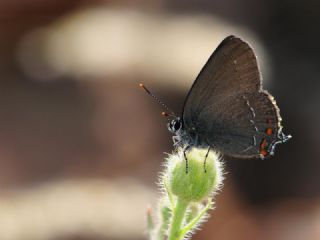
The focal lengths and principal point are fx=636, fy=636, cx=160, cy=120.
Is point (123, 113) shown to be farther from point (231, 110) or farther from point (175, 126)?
point (231, 110)

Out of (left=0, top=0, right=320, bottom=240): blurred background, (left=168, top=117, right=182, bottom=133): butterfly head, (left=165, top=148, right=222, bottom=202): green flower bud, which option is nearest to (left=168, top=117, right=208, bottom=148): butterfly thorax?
(left=168, top=117, right=182, bottom=133): butterfly head

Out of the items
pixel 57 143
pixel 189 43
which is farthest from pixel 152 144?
pixel 189 43

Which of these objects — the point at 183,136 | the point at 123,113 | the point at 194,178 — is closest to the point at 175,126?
the point at 183,136

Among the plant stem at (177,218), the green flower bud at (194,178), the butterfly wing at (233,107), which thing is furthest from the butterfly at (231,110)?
the plant stem at (177,218)

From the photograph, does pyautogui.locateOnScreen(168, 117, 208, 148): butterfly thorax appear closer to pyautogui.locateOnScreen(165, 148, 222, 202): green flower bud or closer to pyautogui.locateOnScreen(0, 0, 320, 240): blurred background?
pyautogui.locateOnScreen(165, 148, 222, 202): green flower bud

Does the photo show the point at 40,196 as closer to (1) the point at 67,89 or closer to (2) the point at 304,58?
(1) the point at 67,89
